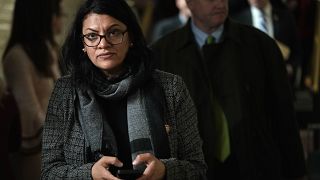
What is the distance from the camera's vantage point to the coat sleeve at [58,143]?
3.57 meters

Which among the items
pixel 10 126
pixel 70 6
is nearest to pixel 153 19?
pixel 70 6

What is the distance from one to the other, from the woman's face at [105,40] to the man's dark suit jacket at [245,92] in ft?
3.98

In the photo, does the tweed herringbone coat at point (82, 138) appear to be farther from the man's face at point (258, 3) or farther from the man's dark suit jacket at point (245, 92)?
the man's face at point (258, 3)

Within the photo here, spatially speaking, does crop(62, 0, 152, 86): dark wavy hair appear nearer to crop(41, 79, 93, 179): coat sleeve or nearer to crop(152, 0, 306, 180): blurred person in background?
crop(41, 79, 93, 179): coat sleeve

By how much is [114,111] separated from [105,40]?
0.30 metres

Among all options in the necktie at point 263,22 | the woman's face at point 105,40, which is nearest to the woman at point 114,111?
the woman's face at point 105,40

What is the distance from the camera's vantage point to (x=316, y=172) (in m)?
6.63

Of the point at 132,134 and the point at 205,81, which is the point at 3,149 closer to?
the point at 205,81

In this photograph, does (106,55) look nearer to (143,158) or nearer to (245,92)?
(143,158)

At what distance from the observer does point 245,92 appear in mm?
4809

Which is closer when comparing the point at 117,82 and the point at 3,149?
the point at 117,82

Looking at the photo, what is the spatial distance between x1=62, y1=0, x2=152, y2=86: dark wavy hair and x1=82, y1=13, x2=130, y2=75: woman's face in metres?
0.03

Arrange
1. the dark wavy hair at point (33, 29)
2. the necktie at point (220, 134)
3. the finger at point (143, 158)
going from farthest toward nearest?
the dark wavy hair at point (33, 29)
the necktie at point (220, 134)
the finger at point (143, 158)

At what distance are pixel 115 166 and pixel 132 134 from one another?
0.17 meters
